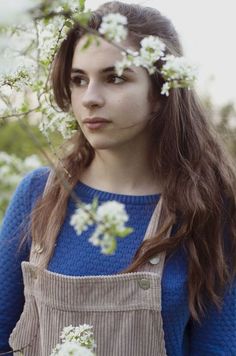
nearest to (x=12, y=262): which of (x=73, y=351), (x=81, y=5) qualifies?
(x=73, y=351)

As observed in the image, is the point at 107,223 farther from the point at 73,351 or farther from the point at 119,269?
the point at 119,269

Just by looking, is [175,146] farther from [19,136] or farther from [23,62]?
[19,136]

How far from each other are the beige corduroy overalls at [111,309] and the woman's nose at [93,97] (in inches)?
15.6

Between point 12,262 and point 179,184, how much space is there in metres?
0.46

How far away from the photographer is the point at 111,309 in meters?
1.61

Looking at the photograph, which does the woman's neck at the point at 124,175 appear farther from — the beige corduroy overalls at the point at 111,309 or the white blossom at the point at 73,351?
the white blossom at the point at 73,351

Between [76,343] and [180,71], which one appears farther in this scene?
[76,343]

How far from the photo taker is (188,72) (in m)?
0.98

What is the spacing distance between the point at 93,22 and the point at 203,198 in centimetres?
51

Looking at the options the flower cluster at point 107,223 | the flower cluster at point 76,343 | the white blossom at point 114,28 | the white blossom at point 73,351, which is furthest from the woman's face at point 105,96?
the flower cluster at point 107,223

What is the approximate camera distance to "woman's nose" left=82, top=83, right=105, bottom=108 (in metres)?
1.49

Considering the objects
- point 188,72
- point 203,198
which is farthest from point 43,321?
point 188,72

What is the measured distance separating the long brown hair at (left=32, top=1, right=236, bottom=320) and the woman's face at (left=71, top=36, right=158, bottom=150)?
0.25 ft

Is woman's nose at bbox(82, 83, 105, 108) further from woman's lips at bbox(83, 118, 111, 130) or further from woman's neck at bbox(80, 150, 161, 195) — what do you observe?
woman's neck at bbox(80, 150, 161, 195)
